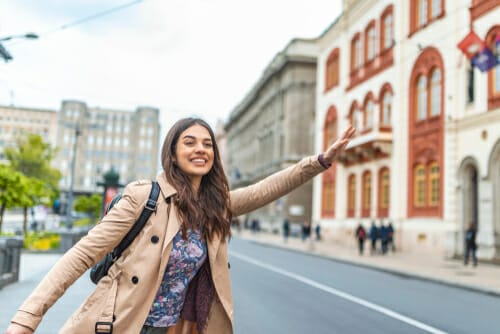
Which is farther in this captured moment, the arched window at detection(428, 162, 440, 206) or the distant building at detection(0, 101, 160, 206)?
the distant building at detection(0, 101, 160, 206)

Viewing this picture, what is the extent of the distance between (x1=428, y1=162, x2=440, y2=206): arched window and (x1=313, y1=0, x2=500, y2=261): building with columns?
5 cm

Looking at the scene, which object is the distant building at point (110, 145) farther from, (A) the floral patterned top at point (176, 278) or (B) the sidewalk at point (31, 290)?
(A) the floral patterned top at point (176, 278)

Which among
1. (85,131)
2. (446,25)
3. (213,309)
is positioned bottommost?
(213,309)

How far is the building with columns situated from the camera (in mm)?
22466

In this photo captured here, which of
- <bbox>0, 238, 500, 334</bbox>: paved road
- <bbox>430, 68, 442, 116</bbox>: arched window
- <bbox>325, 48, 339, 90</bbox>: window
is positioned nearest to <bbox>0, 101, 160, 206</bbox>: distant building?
<bbox>325, 48, 339, 90</bbox>: window

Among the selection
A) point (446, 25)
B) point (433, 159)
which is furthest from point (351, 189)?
point (446, 25)

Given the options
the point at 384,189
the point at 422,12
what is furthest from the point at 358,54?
the point at 384,189

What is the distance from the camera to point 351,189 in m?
36.9

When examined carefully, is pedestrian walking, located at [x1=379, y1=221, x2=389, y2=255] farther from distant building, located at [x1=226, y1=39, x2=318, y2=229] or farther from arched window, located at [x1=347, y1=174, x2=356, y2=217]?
distant building, located at [x1=226, y1=39, x2=318, y2=229]

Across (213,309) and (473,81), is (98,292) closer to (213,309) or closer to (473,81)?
(213,309)

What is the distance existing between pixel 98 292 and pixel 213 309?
22.5 inches

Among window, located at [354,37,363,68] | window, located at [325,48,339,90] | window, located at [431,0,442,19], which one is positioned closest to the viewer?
window, located at [431,0,442,19]

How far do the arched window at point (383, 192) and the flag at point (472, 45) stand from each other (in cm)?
1158

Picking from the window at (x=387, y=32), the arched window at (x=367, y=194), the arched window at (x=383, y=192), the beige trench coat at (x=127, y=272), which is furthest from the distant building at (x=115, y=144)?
the beige trench coat at (x=127, y=272)
